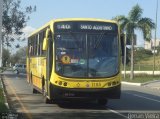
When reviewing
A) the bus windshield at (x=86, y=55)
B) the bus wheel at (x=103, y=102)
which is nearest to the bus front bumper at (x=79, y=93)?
the bus windshield at (x=86, y=55)

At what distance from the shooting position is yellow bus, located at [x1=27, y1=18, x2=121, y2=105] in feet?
59.3

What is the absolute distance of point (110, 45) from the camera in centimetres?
1866

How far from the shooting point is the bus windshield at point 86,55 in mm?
18234

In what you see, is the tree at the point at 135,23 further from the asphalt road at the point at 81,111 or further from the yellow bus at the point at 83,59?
the yellow bus at the point at 83,59

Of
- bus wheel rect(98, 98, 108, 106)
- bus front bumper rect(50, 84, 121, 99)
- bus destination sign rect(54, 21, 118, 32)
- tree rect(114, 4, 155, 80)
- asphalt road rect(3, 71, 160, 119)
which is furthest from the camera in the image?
tree rect(114, 4, 155, 80)

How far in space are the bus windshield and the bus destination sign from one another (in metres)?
0.20

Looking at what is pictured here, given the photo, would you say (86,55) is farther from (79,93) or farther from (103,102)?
(103,102)

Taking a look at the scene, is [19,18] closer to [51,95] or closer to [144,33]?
[144,33]

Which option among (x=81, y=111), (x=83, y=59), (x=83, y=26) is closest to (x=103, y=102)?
(x=81, y=111)

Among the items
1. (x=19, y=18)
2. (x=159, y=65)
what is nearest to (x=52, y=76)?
(x=19, y=18)

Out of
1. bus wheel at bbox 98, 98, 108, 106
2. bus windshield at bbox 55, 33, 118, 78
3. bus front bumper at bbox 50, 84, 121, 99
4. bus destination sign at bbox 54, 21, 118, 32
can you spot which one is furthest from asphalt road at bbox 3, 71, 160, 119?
bus destination sign at bbox 54, 21, 118, 32

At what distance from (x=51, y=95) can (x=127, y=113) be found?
2.82m

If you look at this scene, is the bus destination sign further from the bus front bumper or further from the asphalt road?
the asphalt road

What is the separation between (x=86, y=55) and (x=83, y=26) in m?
1.15
